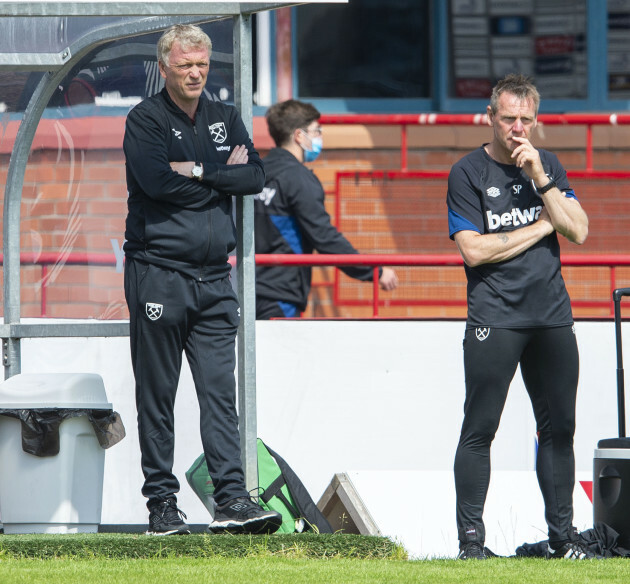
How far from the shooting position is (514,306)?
5.47 meters

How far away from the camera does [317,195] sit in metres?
7.68

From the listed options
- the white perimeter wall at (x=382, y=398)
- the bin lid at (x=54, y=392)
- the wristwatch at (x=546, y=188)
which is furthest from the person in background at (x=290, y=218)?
the wristwatch at (x=546, y=188)

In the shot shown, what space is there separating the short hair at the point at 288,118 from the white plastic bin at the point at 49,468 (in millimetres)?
2275

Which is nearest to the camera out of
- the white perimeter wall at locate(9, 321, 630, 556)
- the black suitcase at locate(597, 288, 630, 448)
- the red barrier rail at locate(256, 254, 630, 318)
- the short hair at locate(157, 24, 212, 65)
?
the short hair at locate(157, 24, 212, 65)

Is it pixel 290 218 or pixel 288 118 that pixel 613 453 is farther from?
pixel 288 118

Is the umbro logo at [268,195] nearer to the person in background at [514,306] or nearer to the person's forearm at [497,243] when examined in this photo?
the person in background at [514,306]

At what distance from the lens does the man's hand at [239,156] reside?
231 inches

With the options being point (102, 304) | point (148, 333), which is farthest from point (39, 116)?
point (148, 333)

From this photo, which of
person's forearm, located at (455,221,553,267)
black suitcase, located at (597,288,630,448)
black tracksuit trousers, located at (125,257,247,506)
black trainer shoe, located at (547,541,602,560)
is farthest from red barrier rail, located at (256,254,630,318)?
black trainer shoe, located at (547,541,602,560)

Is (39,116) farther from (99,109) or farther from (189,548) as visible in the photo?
(189,548)

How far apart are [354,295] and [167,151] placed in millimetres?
3936

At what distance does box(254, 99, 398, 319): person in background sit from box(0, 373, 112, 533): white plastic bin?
1767 millimetres

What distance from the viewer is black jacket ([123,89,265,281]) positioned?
18.4 ft

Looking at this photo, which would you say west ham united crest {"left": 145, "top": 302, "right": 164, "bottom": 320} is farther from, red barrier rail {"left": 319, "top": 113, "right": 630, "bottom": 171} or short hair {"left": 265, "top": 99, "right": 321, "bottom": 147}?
red barrier rail {"left": 319, "top": 113, "right": 630, "bottom": 171}
